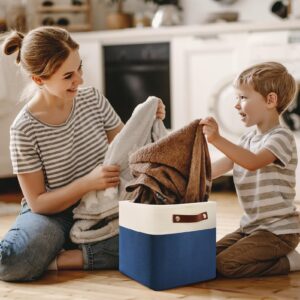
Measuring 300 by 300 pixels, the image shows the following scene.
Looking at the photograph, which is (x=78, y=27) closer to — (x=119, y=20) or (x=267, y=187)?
(x=119, y=20)

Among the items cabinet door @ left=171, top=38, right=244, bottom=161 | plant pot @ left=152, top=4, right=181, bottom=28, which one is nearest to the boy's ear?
cabinet door @ left=171, top=38, right=244, bottom=161

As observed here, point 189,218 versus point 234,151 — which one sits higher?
point 234,151

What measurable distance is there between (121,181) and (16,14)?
2.20m

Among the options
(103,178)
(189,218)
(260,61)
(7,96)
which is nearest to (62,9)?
(7,96)

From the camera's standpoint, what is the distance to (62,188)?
6.03ft

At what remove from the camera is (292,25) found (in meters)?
2.92

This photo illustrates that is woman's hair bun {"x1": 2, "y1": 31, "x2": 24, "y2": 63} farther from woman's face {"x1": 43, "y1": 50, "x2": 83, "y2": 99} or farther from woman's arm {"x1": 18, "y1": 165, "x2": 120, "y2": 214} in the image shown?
woman's arm {"x1": 18, "y1": 165, "x2": 120, "y2": 214}

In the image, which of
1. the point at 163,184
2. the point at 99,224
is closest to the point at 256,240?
the point at 163,184

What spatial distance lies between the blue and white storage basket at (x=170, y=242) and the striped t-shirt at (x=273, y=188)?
0.53 ft

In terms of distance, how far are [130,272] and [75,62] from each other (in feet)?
2.01

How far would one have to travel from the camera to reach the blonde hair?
180cm

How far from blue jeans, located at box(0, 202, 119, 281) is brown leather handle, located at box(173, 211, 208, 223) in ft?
1.03

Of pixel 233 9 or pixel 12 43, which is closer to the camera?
pixel 12 43

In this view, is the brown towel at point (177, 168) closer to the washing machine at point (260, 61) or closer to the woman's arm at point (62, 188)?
the woman's arm at point (62, 188)
